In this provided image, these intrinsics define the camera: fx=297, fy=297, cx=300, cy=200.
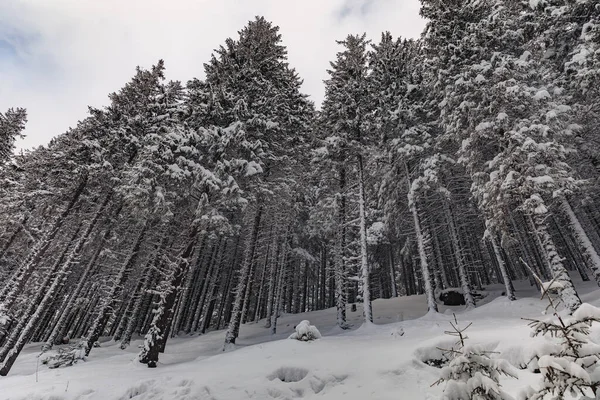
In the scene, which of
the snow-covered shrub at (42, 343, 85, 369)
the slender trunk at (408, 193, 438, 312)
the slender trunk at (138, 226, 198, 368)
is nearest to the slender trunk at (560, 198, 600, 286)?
the slender trunk at (408, 193, 438, 312)

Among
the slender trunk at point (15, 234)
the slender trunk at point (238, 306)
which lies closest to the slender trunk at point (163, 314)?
the slender trunk at point (238, 306)

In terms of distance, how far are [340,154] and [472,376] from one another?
17363 millimetres

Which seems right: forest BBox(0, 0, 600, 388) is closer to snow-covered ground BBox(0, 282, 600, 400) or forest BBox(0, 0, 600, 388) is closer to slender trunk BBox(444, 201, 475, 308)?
slender trunk BBox(444, 201, 475, 308)

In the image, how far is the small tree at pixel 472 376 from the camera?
3377mm

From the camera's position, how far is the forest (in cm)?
1288

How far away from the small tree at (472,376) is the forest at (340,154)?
9.22 meters

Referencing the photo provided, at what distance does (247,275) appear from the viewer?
53.2 feet

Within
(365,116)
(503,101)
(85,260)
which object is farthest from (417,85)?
(85,260)

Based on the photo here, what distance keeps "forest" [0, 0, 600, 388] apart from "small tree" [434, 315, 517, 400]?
9217mm

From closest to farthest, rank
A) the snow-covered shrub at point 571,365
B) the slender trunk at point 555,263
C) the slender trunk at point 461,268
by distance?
the snow-covered shrub at point 571,365 < the slender trunk at point 555,263 < the slender trunk at point 461,268

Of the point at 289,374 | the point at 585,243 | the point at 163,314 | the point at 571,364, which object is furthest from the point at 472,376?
the point at 585,243

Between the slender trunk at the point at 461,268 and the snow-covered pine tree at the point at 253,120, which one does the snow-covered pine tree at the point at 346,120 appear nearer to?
the snow-covered pine tree at the point at 253,120

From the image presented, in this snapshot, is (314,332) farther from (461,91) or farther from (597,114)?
(597,114)

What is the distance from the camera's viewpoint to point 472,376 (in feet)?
12.1
